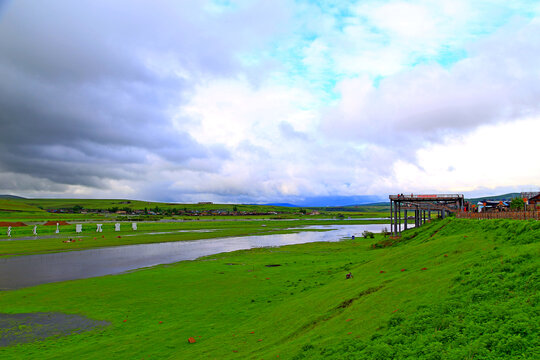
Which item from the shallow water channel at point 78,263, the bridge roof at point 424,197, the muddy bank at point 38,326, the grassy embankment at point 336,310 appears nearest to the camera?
the grassy embankment at point 336,310

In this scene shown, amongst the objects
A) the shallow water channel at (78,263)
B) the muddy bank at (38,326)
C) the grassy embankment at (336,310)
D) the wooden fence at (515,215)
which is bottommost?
the shallow water channel at (78,263)

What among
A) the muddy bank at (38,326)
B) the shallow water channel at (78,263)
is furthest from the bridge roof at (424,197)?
the muddy bank at (38,326)

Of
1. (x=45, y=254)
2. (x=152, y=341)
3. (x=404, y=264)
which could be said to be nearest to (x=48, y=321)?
(x=152, y=341)

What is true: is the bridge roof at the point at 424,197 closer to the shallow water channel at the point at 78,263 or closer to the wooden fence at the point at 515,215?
the wooden fence at the point at 515,215

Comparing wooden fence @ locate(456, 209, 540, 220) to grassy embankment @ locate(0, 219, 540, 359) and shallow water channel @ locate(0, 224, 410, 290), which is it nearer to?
grassy embankment @ locate(0, 219, 540, 359)

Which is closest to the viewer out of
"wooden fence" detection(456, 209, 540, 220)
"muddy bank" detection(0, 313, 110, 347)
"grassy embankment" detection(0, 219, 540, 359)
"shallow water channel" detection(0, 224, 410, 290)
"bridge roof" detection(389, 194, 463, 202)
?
"grassy embankment" detection(0, 219, 540, 359)

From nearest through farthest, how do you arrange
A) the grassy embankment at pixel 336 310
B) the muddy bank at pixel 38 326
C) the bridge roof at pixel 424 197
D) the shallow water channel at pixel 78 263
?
1. the grassy embankment at pixel 336 310
2. the muddy bank at pixel 38 326
3. the shallow water channel at pixel 78 263
4. the bridge roof at pixel 424 197

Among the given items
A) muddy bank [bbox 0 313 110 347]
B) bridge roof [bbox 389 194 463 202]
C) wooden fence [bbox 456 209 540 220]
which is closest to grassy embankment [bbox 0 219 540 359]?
muddy bank [bbox 0 313 110 347]

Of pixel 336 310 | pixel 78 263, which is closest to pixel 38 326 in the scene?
pixel 336 310

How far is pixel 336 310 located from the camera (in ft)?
48.5

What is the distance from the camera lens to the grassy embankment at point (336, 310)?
912 cm

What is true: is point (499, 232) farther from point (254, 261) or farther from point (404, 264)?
point (254, 261)

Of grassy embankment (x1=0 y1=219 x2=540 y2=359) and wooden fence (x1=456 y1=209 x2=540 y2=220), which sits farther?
wooden fence (x1=456 y1=209 x2=540 y2=220)

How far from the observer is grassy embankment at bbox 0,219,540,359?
9.12 m
